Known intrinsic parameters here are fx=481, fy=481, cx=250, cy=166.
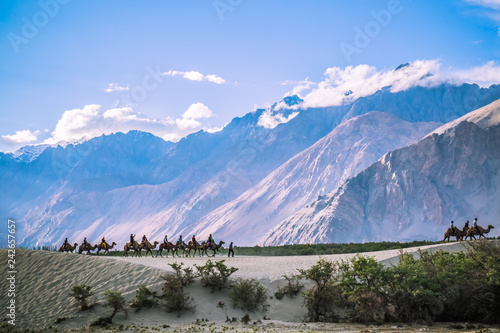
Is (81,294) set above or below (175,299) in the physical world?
above

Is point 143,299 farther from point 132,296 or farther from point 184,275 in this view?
point 184,275

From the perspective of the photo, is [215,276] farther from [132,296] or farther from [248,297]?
[132,296]

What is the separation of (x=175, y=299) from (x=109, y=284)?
17.2ft

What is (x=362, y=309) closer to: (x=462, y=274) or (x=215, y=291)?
(x=462, y=274)

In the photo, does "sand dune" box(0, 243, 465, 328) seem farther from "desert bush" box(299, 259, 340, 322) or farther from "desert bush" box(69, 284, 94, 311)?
"desert bush" box(299, 259, 340, 322)

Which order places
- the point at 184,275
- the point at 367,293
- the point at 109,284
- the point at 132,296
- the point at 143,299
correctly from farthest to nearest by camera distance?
the point at 109,284 < the point at 184,275 < the point at 132,296 < the point at 143,299 < the point at 367,293

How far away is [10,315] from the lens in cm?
2636

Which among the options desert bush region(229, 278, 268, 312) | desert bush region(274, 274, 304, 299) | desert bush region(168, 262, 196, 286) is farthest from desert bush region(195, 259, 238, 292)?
desert bush region(274, 274, 304, 299)

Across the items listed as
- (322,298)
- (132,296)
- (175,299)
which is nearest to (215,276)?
(175,299)

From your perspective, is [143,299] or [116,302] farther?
[143,299]

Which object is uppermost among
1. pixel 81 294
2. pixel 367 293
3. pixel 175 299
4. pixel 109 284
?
pixel 109 284

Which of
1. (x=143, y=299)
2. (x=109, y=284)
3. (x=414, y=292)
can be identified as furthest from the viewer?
(x=109, y=284)

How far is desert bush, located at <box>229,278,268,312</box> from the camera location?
27.1 m

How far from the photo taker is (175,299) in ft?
86.8
